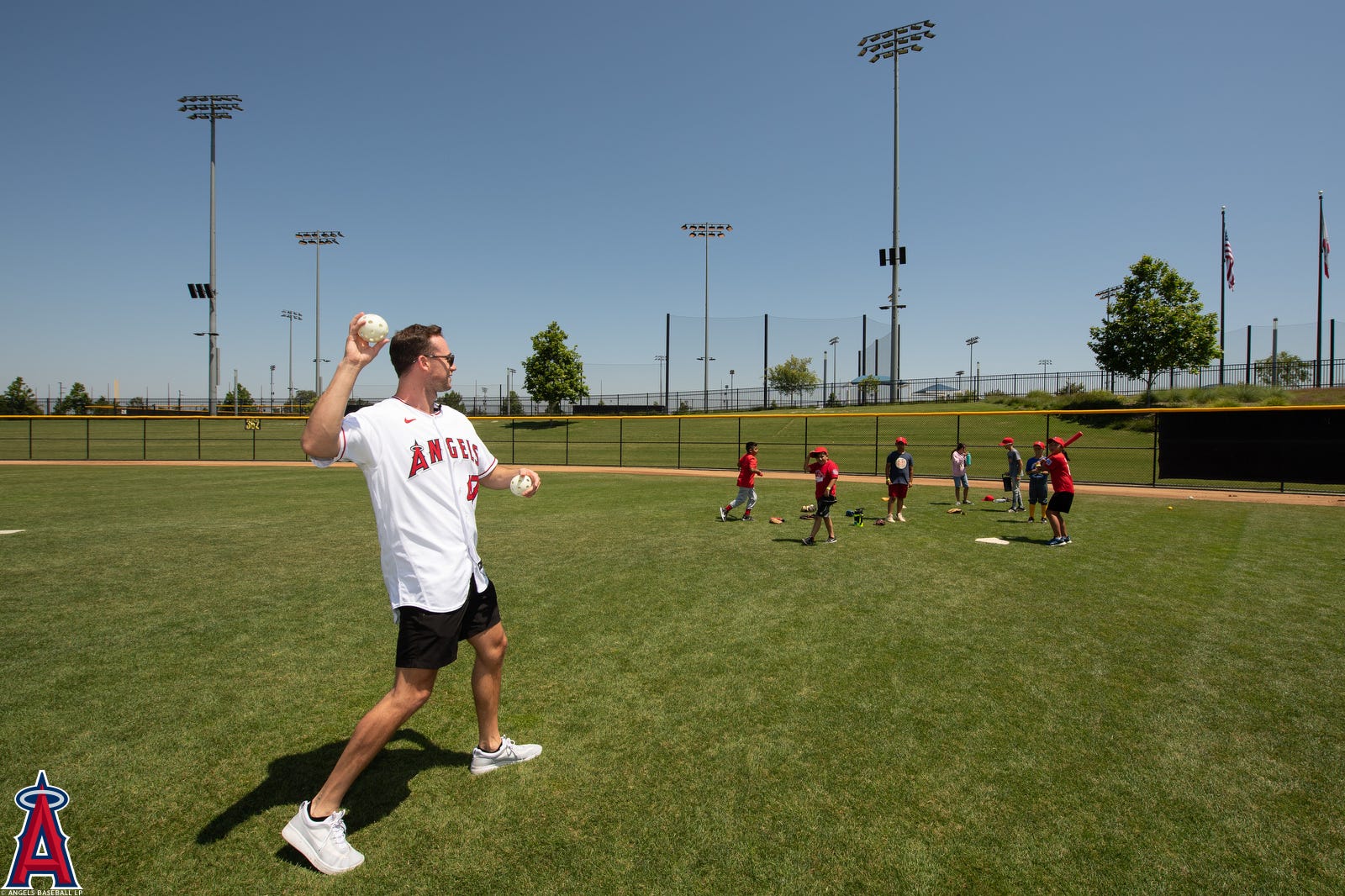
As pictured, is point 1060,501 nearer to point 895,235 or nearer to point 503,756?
point 503,756

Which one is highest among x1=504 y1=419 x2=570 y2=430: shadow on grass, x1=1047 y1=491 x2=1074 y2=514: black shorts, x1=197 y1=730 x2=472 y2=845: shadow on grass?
x1=504 y1=419 x2=570 y2=430: shadow on grass

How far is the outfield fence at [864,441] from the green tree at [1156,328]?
4.48m

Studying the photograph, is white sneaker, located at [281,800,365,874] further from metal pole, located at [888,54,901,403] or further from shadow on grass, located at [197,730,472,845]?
metal pole, located at [888,54,901,403]

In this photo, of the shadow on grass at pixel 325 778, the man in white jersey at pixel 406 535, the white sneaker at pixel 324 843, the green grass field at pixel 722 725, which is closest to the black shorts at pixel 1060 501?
→ the green grass field at pixel 722 725

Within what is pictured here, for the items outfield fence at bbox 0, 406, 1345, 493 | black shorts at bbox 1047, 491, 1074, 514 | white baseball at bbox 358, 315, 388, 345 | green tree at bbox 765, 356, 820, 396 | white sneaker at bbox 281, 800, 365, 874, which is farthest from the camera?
green tree at bbox 765, 356, 820, 396

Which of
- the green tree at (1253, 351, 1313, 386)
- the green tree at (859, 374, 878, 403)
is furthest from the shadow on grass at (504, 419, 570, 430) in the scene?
the green tree at (1253, 351, 1313, 386)

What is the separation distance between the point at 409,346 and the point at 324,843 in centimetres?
229

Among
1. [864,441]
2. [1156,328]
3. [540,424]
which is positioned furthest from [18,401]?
[1156,328]

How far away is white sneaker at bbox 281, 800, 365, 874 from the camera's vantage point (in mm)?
2828

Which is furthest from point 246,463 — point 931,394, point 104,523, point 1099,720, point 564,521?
point 931,394

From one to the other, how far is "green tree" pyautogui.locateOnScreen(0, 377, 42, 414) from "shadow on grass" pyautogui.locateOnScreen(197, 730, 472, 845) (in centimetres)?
6926

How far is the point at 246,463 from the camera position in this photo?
28547 mm

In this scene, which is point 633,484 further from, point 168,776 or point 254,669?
point 168,776

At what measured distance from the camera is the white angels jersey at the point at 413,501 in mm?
2906
